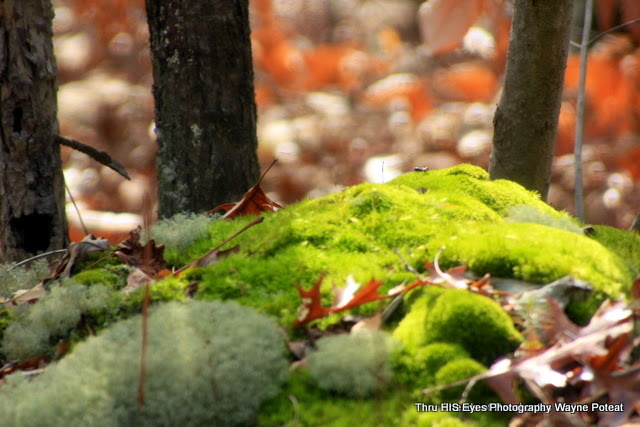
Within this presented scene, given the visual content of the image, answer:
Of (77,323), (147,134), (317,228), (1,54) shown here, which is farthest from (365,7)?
(77,323)

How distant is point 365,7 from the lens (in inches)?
223

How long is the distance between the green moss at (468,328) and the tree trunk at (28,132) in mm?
2034

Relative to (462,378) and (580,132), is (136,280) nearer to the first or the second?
(462,378)

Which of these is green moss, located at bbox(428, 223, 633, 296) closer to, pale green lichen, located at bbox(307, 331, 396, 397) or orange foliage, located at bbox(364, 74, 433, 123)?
pale green lichen, located at bbox(307, 331, 396, 397)

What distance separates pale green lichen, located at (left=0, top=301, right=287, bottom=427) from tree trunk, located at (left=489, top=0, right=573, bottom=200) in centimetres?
201

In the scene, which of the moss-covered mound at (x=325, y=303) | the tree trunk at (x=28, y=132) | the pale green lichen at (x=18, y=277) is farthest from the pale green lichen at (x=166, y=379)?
the tree trunk at (x=28, y=132)

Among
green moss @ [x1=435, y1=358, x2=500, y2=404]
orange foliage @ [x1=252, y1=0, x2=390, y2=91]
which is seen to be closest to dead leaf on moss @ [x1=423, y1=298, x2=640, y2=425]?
green moss @ [x1=435, y1=358, x2=500, y2=404]

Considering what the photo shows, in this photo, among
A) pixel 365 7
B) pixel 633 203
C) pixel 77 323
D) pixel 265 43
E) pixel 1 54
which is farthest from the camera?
pixel 365 7

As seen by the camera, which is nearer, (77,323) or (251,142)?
(77,323)

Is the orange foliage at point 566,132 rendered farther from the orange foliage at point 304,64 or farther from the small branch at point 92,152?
the small branch at point 92,152

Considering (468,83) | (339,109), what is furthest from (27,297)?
(468,83)

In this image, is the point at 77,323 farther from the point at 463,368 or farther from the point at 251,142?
the point at 251,142

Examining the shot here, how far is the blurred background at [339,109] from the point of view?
4.05 m

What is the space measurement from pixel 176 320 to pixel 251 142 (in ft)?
5.44
